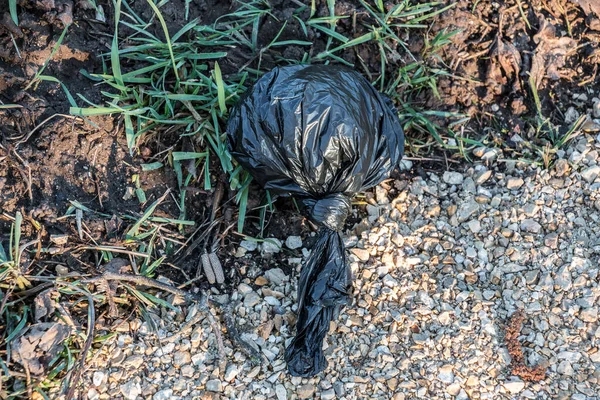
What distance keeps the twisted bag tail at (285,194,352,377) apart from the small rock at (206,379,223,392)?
0.27 meters

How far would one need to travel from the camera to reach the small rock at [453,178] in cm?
330

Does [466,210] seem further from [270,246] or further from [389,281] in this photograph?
[270,246]

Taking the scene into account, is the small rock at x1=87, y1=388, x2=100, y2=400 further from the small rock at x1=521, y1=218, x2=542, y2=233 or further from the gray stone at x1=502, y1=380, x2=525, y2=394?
the small rock at x1=521, y1=218, x2=542, y2=233

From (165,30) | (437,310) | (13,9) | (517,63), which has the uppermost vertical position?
(13,9)

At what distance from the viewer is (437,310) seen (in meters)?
2.92

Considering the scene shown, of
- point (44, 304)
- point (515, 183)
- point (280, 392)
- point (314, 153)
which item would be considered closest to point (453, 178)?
point (515, 183)

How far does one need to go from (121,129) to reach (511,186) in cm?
172

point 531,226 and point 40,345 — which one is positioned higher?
point 40,345

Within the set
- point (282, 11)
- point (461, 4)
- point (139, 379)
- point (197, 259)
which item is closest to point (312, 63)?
point (282, 11)

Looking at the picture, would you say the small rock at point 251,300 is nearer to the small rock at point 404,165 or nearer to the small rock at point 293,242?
the small rock at point 293,242

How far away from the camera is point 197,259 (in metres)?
3.06

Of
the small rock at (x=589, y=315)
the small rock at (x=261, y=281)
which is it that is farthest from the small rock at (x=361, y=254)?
the small rock at (x=589, y=315)

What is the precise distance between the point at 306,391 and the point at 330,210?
27.9 inches

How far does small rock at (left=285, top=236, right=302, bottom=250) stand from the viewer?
3105mm
